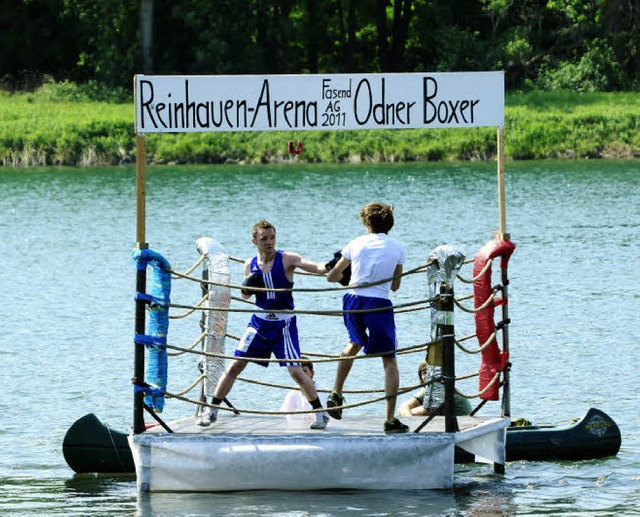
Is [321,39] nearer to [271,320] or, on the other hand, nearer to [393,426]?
[271,320]

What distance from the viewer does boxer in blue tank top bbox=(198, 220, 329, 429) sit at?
37.3 feet

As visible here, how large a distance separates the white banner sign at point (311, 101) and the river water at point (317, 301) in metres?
2.63

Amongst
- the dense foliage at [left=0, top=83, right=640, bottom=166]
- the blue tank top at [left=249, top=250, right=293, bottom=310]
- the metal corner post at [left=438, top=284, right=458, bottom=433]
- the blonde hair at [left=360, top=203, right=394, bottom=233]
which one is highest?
the dense foliage at [left=0, top=83, right=640, bottom=166]

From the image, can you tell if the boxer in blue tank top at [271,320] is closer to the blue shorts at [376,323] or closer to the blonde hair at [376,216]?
the blue shorts at [376,323]

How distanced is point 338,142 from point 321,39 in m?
19.2

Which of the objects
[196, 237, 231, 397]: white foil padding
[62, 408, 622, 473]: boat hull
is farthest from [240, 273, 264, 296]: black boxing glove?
[62, 408, 622, 473]: boat hull

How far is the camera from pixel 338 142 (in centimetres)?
5509

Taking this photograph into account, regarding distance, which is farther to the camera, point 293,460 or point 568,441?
point 568,441

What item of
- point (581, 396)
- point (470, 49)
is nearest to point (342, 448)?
point (581, 396)

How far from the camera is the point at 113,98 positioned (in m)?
65.5

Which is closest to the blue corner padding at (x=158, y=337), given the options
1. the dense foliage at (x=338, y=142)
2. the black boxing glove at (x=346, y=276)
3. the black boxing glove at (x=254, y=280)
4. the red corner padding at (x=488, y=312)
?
the black boxing glove at (x=254, y=280)

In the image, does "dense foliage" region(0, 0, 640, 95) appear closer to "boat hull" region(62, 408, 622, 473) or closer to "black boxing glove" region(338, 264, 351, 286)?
"boat hull" region(62, 408, 622, 473)

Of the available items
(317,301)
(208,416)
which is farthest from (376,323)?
(317,301)

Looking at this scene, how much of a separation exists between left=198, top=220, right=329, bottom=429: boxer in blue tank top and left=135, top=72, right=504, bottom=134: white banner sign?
0.79 meters
